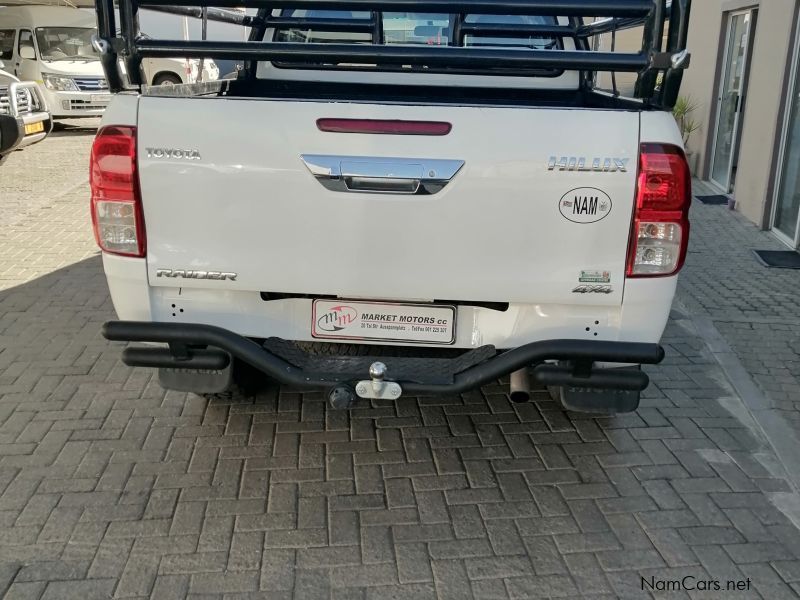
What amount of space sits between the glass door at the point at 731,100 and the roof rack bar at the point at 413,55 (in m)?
8.11

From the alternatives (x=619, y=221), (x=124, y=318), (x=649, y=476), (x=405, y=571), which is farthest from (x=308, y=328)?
(x=649, y=476)

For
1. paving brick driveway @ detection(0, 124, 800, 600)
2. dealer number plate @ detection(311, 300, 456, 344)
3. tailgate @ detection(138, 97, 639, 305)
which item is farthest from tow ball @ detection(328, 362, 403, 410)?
paving brick driveway @ detection(0, 124, 800, 600)

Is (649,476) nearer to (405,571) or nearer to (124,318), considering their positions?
(405,571)

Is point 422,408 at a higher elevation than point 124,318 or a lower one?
lower

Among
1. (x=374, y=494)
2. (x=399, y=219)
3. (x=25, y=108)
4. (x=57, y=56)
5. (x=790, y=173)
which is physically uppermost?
(x=57, y=56)

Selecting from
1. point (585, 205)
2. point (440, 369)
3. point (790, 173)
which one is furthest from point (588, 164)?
point (790, 173)

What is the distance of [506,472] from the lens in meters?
3.74

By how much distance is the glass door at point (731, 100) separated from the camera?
33.6ft

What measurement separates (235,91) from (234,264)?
2403 mm

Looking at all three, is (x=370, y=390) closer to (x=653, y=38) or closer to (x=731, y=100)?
(x=653, y=38)

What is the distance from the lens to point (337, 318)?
3.38 metres

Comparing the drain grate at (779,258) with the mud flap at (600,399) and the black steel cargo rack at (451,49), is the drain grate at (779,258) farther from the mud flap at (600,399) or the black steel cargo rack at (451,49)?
the black steel cargo rack at (451,49)

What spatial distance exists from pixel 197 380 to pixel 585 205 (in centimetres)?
185

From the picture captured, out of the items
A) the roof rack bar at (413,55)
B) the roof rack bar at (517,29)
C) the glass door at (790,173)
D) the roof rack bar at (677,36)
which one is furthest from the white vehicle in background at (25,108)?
the roof rack bar at (677,36)
